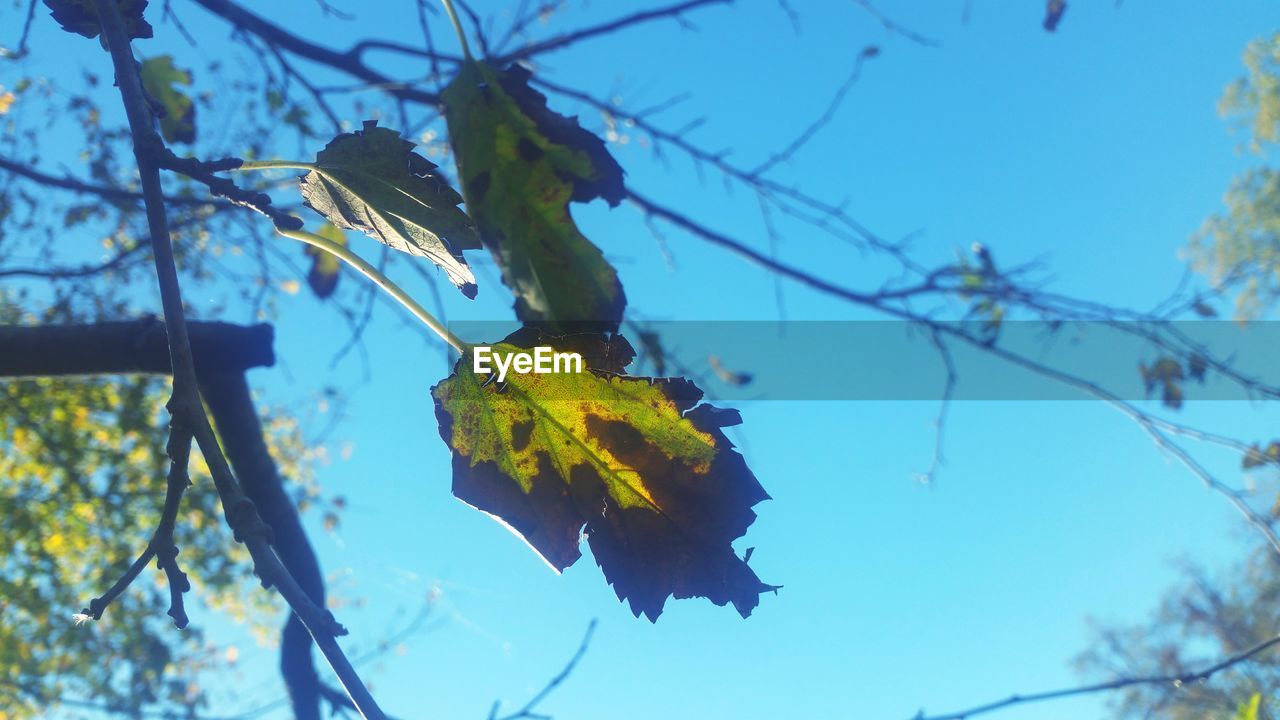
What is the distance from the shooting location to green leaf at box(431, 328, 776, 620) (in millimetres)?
586

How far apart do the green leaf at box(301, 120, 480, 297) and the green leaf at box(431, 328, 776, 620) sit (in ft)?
0.32

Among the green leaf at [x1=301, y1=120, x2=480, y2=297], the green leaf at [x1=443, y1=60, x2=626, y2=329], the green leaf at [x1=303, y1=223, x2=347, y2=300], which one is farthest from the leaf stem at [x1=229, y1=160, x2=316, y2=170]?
the green leaf at [x1=303, y1=223, x2=347, y2=300]

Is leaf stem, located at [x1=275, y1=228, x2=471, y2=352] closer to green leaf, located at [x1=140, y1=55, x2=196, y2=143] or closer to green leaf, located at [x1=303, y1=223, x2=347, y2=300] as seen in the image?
green leaf, located at [x1=140, y1=55, x2=196, y2=143]

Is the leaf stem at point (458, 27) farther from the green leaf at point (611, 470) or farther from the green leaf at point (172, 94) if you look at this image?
the green leaf at point (172, 94)

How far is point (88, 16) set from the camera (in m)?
0.81

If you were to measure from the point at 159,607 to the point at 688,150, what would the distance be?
550 centimetres

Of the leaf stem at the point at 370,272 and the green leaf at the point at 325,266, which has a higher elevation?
the green leaf at the point at 325,266

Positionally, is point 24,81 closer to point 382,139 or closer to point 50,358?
point 50,358

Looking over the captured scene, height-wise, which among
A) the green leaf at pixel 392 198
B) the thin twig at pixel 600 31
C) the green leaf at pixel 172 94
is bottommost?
the green leaf at pixel 392 198

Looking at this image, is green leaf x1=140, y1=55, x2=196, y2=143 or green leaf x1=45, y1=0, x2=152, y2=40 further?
green leaf x1=140, y1=55, x2=196, y2=143

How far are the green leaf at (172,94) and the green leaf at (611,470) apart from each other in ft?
3.52

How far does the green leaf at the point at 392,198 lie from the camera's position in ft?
2.25

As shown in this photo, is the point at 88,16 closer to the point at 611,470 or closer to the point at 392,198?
the point at 392,198

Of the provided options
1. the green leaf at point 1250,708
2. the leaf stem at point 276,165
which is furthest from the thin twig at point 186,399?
the green leaf at point 1250,708
